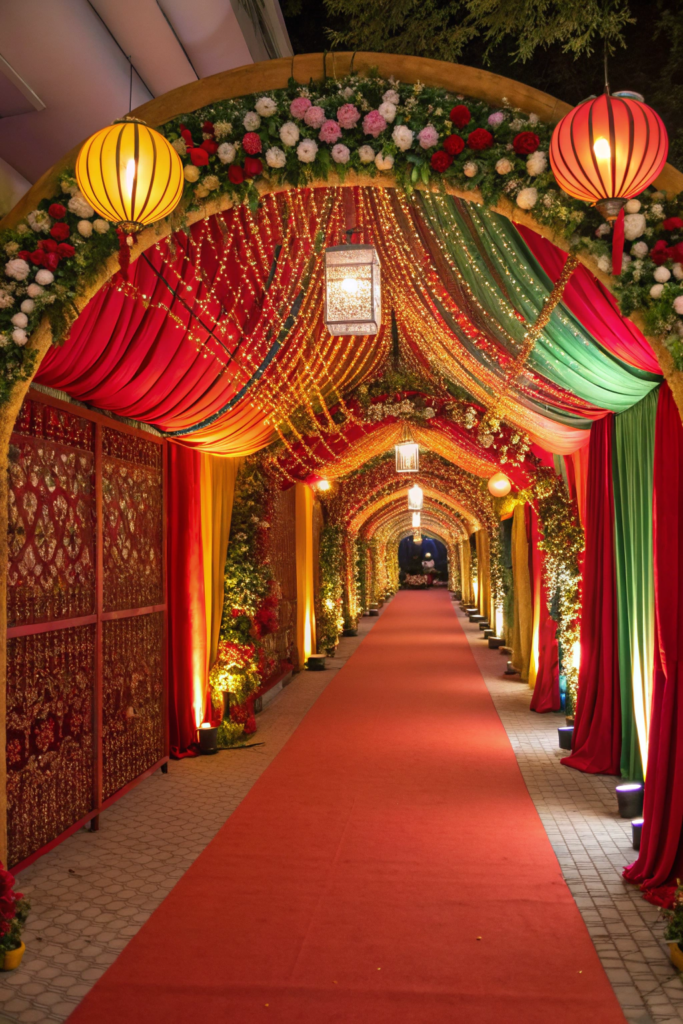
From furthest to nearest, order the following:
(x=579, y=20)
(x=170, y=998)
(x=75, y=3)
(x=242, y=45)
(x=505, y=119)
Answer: (x=579, y=20)
(x=242, y=45)
(x=75, y=3)
(x=505, y=119)
(x=170, y=998)

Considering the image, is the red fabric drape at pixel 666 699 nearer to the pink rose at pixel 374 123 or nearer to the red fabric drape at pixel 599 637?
the red fabric drape at pixel 599 637

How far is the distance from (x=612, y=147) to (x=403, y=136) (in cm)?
94

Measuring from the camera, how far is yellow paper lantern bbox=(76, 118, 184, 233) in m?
2.80

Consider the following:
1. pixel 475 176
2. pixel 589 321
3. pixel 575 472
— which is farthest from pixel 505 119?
pixel 575 472

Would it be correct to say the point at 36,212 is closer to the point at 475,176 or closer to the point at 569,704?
the point at 475,176

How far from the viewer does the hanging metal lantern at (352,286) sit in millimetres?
3906

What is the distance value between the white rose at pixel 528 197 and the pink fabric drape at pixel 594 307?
1.50 ft

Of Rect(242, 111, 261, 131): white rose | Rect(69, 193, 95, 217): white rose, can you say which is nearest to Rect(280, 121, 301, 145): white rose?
Rect(242, 111, 261, 131): white rose

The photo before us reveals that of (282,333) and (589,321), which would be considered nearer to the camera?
(589,321)

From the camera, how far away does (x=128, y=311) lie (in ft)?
14.3

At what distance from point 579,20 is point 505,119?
2985mm

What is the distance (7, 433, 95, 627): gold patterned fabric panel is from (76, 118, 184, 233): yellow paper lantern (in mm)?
1483

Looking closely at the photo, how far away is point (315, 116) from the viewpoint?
3.26 meters

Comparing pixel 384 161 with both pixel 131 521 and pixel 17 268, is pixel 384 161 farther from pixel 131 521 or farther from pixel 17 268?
pixel 131 521
